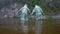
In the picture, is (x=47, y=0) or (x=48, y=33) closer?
(x=48, y=33)

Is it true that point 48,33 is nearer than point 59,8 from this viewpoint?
Yes

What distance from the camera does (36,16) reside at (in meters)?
3.68

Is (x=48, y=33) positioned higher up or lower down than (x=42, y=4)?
lower down

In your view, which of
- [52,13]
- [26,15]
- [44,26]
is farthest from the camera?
[52,13]

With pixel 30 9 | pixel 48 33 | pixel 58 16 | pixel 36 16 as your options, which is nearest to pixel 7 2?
pixel 30 9

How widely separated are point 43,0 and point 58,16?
56 cm

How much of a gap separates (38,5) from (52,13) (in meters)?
0.36

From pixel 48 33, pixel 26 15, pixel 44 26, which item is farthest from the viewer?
pixel 26 15

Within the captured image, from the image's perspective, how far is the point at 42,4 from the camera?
412 centimetres

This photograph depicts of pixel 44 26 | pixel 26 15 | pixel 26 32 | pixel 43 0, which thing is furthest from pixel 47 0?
pixel 26 32

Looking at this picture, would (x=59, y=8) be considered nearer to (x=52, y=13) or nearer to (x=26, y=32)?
(x=52, y=13)

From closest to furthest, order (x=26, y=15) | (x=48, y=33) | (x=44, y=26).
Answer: (x=48, y=33), (x=44, y=26), (x=26, y=15)

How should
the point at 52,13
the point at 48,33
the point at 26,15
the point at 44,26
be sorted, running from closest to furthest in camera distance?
the point at 48,33
the point at 44,26
the point at 26,15
the point at 52,13

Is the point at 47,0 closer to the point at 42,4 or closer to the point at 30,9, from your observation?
the point at 42,4
